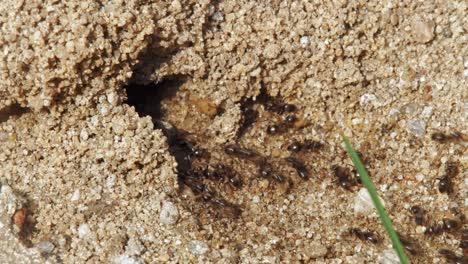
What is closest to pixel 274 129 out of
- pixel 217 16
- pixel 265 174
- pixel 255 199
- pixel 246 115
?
pixel 246 115

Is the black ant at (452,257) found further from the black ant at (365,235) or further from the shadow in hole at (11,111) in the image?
the shadow in hole at (11,111)

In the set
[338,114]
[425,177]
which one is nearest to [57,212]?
[338,114]

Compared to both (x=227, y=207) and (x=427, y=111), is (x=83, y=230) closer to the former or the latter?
(x=227, y=207)

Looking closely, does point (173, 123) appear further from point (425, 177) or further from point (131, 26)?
point (425, 177)

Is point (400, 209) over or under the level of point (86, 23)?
over

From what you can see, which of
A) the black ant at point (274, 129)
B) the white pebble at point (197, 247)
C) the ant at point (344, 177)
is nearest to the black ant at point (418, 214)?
the ant at point (344, 177)
